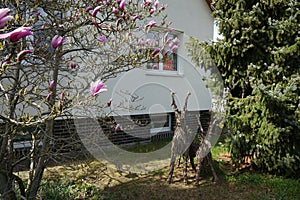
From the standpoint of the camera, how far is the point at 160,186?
4.73 meters

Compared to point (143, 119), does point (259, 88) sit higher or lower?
higher

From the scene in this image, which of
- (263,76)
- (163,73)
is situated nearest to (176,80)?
(163,73)

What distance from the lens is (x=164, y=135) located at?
30.2ft

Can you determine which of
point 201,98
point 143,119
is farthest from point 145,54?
point 201,98

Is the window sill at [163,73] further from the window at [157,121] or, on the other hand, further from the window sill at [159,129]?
the window sill at [159,129]

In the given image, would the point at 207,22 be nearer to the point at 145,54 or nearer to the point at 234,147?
the point at 234,147

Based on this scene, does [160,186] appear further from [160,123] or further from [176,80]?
[176,80]

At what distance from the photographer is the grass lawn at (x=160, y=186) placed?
4.09 metres

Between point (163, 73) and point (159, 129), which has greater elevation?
point (163, 73)

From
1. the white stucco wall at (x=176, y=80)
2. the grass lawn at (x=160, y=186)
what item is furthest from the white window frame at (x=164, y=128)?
the grass lawn at (x=160, y=186)

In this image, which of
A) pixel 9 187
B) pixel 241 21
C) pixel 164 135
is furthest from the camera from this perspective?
pixel 164 135

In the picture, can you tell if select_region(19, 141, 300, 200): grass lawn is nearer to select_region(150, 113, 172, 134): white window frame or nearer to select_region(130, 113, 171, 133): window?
select_region(130, 113, 171, 133): window

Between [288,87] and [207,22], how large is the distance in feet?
20.6

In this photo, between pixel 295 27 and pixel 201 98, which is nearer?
pixel 295 27
